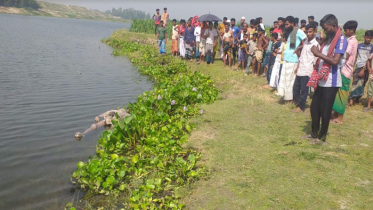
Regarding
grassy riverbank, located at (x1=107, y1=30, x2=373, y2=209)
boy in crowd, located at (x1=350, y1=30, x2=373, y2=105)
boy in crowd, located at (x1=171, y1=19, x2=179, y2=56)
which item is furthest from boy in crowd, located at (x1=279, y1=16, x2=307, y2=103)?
boy in crowd, located at (x1=171, y1=19, x2=179, y2=56)

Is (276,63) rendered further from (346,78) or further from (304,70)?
(346,78)

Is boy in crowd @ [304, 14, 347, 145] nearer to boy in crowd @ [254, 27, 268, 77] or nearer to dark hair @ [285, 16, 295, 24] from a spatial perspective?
dark hair @ [285, 16, 295, 24]

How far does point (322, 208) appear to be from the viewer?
3436 millimetres

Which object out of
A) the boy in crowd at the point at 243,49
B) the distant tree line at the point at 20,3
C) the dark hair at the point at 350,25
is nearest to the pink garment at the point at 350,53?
the dark hair at the point at 350,25

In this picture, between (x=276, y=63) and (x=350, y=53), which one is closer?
(x=350, y=53)

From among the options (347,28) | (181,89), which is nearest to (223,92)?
(181,89)

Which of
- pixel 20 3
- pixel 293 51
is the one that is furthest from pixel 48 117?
pixel 20 3

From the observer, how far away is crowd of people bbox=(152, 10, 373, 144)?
4766 millimetres

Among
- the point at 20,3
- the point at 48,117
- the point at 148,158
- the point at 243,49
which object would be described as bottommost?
the point at 48,117

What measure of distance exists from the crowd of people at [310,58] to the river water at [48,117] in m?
3.84

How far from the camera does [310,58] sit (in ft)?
21.2

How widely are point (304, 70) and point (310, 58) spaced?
0.30m

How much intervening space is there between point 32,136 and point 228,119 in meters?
4.27

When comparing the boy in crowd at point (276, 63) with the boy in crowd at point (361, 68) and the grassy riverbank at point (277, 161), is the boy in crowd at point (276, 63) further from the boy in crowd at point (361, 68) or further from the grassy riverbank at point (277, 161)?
the boy in crowd at point (361, 68)
